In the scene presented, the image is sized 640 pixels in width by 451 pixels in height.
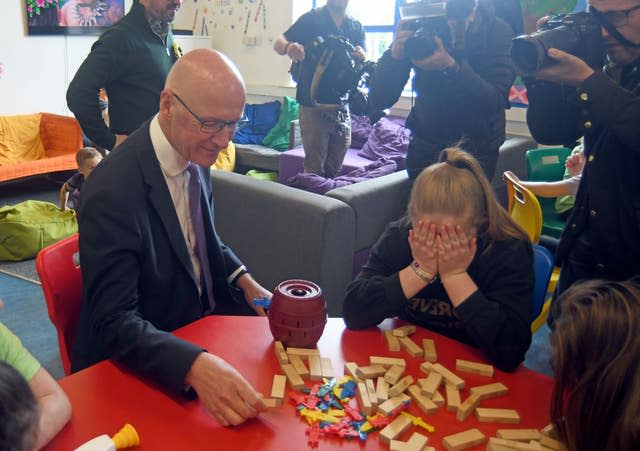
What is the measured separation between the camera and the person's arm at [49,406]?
109 centimetres

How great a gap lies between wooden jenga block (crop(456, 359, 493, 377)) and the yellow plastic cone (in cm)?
75

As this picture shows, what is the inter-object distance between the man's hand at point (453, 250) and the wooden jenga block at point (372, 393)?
0.39 metres

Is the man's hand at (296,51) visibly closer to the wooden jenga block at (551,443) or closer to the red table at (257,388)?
the red table at (257,388)

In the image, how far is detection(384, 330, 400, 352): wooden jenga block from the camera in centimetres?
149

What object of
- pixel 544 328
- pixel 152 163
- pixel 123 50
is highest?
pixel 123 50

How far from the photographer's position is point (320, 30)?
12.7 ft

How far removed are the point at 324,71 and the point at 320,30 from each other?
497 mm

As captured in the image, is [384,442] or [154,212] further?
[154,212]

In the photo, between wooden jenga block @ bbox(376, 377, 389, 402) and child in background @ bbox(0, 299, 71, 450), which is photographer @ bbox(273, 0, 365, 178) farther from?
child in background @ bbox(0, 299, 71, 450)

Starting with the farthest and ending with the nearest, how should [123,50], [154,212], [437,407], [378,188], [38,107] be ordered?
[38,107] < [378,188] < [123,50] < [154,212] < [437,407]

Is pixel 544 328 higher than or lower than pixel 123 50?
lower

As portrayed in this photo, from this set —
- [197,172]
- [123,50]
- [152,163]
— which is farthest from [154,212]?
[123,50]

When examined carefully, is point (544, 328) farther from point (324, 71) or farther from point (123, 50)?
point (123, 50)

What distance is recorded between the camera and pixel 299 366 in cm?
137
